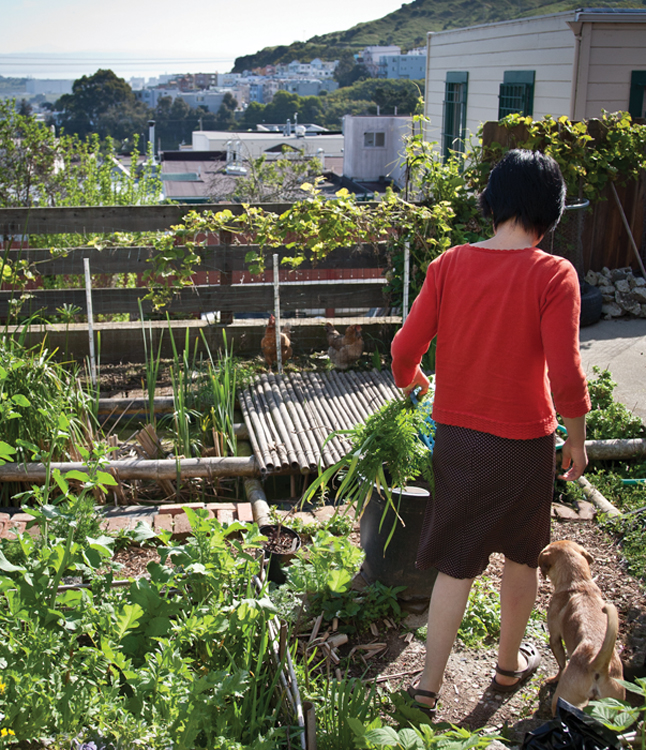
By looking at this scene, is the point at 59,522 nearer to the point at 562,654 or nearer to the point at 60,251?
the point at 562,654

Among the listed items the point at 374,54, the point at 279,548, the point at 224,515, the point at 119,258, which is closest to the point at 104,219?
the point at 119,258

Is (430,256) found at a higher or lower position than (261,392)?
higher

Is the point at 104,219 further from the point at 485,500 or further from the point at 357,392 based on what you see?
the point at 485,500

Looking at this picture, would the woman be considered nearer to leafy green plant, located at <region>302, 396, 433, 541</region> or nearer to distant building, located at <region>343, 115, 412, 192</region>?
leafy green plant, located at <region>302, 396, 433, 541</region>

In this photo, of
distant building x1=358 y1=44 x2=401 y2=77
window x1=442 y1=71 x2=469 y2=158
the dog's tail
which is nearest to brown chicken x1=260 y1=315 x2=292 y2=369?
the dog's tail

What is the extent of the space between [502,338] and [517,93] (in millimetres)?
9037

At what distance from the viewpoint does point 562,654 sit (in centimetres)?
240

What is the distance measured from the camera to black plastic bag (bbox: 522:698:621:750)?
1.68m

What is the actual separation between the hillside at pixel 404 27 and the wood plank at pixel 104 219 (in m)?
53.9

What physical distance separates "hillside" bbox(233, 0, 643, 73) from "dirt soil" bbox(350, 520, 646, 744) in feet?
187

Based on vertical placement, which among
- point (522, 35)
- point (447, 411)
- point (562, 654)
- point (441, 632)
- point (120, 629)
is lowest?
point (562, 654)

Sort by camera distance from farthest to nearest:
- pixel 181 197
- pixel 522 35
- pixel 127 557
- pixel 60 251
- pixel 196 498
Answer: pixel 181 197 < pixel 522 35 < pixel 60 251 < pixel 196 498 < pixel 127 557

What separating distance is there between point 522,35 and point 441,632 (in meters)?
9.61

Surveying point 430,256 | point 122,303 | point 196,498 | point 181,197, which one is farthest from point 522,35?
point 181,197
